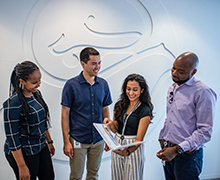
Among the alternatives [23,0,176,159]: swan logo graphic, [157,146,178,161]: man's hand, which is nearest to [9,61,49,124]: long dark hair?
[23,0,176,159]: swan logo graphic

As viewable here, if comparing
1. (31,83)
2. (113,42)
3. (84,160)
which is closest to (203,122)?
(84,160)

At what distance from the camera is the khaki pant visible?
2039 mm

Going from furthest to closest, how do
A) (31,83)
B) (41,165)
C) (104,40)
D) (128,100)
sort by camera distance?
1. (104,40)
2. (128,100)
3. (41,165)
4. (31,83)

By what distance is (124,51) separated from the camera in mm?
2691

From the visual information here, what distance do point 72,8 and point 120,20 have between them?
0.59m

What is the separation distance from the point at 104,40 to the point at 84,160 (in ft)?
4.63

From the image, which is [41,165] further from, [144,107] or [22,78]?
[144,107]

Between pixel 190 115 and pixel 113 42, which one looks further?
pixel 113 42

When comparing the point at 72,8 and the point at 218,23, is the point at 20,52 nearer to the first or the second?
the point at 72,8

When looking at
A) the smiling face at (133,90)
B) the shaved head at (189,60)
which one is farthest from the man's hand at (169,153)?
the shaved head at (189,60)

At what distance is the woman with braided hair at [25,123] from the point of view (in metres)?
1.52

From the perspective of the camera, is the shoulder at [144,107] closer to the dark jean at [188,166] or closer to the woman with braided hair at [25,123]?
the dark jean at [188,166]

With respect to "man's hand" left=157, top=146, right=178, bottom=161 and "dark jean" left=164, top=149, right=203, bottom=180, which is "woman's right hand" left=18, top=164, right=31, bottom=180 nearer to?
"man's hand" left=157, top=146, right=178, bottom=161

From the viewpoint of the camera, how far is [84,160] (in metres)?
2.09
